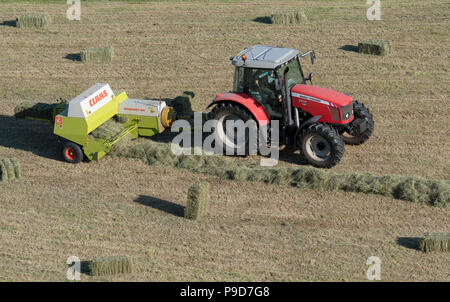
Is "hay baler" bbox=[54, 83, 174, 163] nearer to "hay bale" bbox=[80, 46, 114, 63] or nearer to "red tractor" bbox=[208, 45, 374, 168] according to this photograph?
"red tractor" bbox=[208, 45, 374, 168]

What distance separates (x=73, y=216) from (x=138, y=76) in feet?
26.5

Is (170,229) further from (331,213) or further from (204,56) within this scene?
(204,56)

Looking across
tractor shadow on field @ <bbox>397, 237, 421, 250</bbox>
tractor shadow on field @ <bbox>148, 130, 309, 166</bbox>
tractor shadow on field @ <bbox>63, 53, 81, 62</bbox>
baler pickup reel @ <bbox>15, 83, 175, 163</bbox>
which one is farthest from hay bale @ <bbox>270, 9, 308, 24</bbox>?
tractor shadow on field @ <bbox>397, 237, 421, 250</bbox>

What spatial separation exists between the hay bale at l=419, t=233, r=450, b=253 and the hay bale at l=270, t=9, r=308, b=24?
13.6 metres

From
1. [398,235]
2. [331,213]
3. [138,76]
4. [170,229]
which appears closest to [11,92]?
[138,76]

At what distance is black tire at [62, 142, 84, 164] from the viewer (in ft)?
52.6

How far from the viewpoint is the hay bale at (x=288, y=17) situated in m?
24.7

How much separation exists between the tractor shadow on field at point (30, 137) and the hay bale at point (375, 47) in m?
9.98

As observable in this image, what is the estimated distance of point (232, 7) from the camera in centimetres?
2648

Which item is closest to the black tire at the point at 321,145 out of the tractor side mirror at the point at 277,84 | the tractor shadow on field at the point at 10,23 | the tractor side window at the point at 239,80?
the tractor side mirror at the point at 277,84

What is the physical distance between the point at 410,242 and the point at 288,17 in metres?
13.5

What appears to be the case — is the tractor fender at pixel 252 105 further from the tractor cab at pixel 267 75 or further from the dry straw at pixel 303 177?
the dry straw at pixel 303 177

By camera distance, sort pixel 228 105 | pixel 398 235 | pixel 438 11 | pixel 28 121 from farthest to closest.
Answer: pixel 438 11 < pixel 28 121 < pixel 228 105 < pixel 398 235

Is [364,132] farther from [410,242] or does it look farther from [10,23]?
[10,23]
